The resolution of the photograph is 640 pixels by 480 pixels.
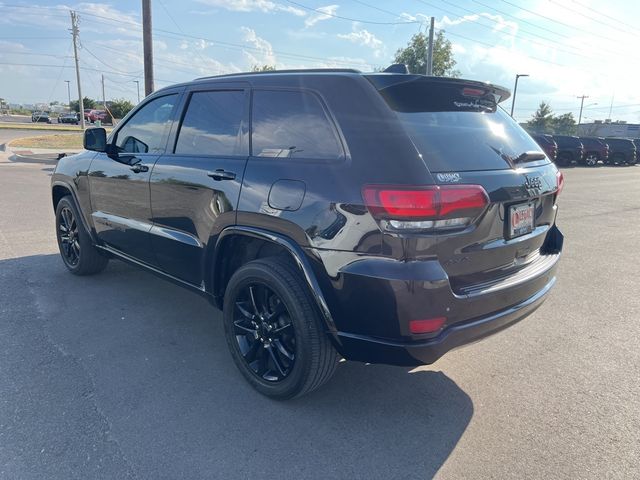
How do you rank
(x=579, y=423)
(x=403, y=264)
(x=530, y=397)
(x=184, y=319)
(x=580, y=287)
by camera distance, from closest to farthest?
(x=403, y=264)
(x=579, y=423)
(x=530, y=397)
(x=184, y=319)
(x=580, y=287)

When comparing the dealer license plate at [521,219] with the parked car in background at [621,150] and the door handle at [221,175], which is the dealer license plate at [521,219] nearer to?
the door handle at [221,175]

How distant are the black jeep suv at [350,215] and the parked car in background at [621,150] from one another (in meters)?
33.2

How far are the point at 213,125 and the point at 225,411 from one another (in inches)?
74.3

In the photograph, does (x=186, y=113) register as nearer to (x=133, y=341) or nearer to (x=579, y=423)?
(x=133, y=341)

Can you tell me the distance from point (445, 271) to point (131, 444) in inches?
72.1

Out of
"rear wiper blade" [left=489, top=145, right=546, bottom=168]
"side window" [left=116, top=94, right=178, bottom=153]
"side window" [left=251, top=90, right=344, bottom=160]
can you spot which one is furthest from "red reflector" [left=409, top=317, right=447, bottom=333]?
"side window" [left=116, top=94, right=178, bottom=153]

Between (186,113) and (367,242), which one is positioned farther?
(186,113)

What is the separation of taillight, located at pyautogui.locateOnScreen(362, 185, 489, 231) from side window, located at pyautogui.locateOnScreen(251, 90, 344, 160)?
35 centimetres


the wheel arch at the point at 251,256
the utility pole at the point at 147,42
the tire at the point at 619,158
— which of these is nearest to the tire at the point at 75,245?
the wheel arch at the point at 251,256

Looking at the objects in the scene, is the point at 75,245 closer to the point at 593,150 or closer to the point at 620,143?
the point at 593,150

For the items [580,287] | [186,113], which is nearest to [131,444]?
[186,113]

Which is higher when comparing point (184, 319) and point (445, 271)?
point (445, 271)

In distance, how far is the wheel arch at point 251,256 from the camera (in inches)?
101

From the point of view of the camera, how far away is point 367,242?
2.33 m
